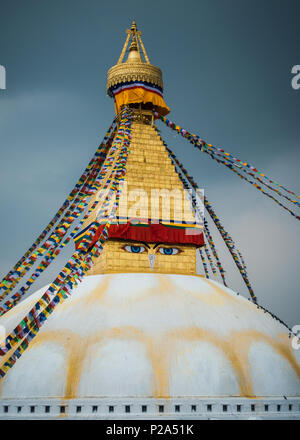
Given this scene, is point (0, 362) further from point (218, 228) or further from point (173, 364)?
point (218, 228)

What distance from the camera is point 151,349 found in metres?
8.02

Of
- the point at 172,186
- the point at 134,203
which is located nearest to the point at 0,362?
the point at 134,203

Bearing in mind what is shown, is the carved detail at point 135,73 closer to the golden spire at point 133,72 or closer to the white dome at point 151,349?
the golden spire at point 133,72

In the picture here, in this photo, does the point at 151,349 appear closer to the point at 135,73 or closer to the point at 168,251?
the point at 168,251

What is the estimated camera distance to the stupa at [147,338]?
7.62m

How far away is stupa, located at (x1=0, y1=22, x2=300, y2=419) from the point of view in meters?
7.62

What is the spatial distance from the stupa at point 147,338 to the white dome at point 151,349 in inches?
0.7

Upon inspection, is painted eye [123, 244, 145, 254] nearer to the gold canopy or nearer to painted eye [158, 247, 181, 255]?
painted eye [158, 247, 181, 255]

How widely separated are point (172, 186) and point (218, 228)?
5.13 ft

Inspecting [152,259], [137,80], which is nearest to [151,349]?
[152,259]

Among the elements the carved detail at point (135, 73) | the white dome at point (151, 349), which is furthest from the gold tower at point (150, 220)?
the carved detail at point (135, 73)

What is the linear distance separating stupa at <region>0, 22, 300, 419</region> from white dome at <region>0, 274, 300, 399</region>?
0.02 metres
